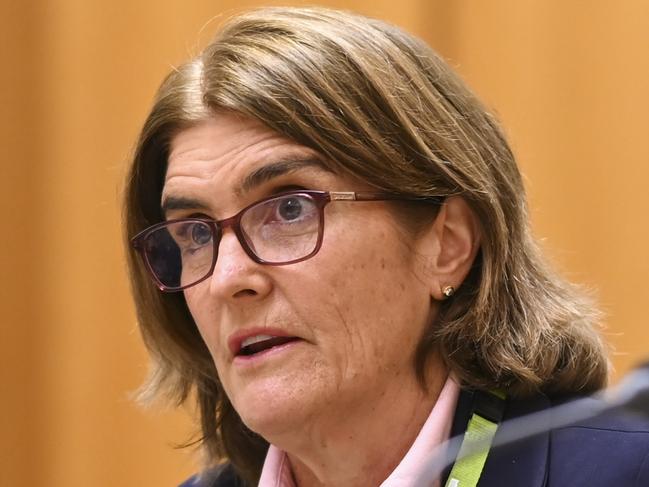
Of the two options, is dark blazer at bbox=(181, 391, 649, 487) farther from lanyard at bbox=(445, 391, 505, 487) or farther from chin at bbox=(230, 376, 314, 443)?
chin at bbox=(230, 376, 314, 443)

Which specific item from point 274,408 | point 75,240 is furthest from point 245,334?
point 75,240

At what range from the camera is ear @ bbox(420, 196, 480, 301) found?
1574 mm

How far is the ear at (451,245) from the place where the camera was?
5.16ft

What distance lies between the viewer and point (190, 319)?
1.86 meters

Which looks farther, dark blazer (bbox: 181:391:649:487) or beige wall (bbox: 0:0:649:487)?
beige wall (bbox: 0:0:649:487)

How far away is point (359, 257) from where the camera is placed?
1.50 meters

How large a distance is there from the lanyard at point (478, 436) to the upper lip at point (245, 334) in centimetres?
30

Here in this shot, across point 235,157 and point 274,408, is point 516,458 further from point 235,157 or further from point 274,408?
point 235,157

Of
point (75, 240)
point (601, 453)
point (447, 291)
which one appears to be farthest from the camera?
point (75, 240)

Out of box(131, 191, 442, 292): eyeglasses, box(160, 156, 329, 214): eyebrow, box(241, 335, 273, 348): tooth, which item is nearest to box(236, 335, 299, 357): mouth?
box(241, 335, 273, 348): tooth

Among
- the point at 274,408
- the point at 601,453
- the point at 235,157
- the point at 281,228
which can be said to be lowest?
the point at 601,453

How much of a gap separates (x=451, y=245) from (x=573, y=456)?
368mm

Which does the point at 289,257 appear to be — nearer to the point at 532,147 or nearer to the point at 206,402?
the point at 206,402

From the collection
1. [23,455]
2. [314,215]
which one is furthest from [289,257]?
[23,455]
